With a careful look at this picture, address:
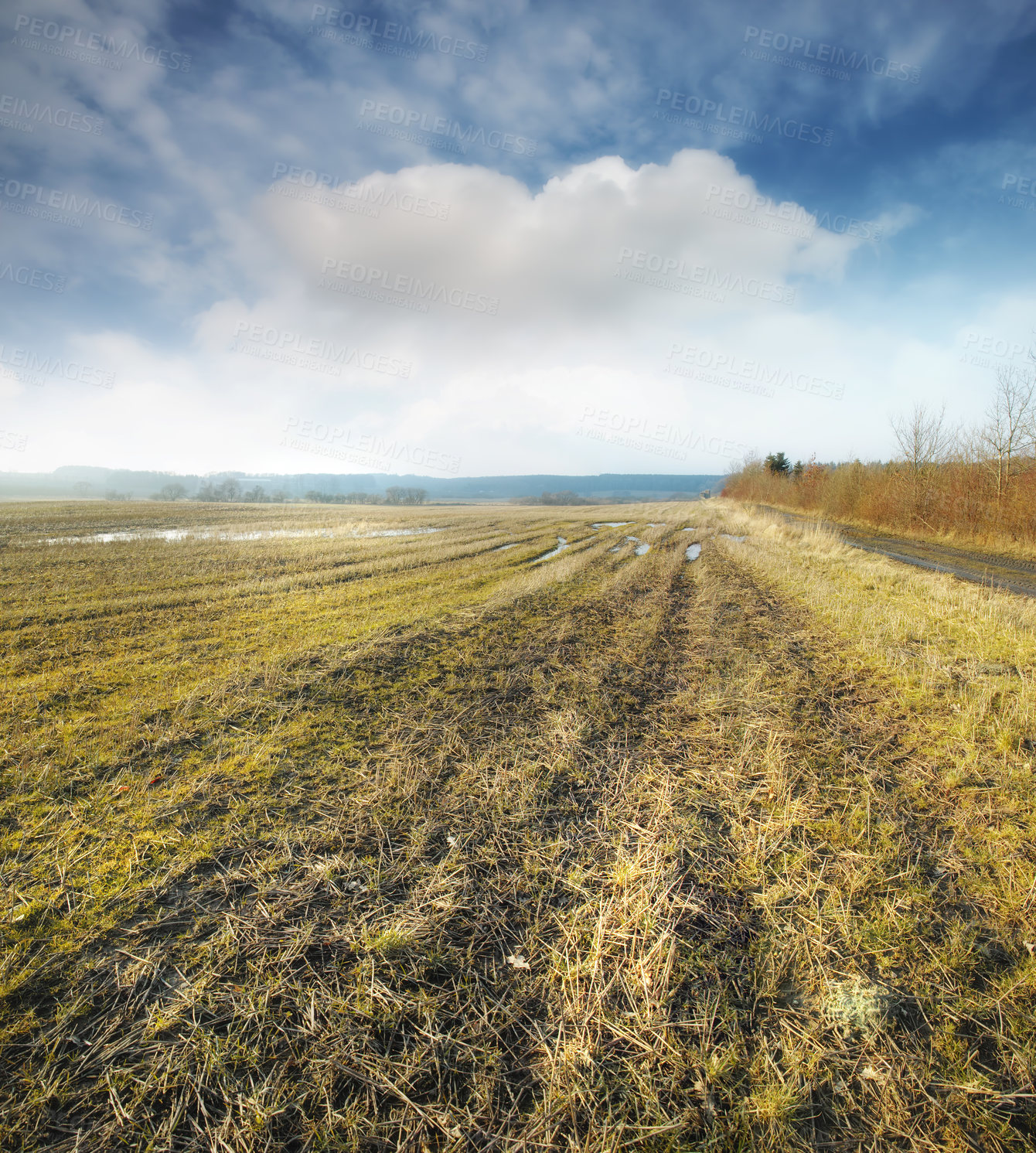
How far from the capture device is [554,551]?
68.1 feet

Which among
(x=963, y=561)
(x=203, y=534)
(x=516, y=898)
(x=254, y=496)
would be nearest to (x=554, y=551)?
(x=963, y=561)

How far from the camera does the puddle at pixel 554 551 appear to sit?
18359 mm

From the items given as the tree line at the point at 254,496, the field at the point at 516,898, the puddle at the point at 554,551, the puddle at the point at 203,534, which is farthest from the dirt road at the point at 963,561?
the tree line at the point at 254,496

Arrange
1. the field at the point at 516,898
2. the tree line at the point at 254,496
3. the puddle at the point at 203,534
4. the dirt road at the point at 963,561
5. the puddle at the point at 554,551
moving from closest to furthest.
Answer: the field at the point at 516,898
the dirt road at the point at 963,561
the puddle at the point at 554,551
the puddle at the point at 203,534
the tree line at the point at 254,496

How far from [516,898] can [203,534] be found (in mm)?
28066

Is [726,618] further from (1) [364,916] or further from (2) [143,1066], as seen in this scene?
(2) [143,1066]

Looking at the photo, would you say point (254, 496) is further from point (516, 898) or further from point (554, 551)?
point (516, 898)

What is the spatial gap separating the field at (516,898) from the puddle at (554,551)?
1049 cm

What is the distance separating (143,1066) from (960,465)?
3798cm

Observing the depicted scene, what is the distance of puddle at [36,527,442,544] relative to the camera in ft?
68.4

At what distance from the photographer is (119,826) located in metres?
3.89

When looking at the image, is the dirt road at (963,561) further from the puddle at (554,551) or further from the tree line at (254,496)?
the tree line at (254,496)

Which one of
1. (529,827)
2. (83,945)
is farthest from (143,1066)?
(529,827)

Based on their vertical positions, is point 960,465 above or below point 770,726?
above
